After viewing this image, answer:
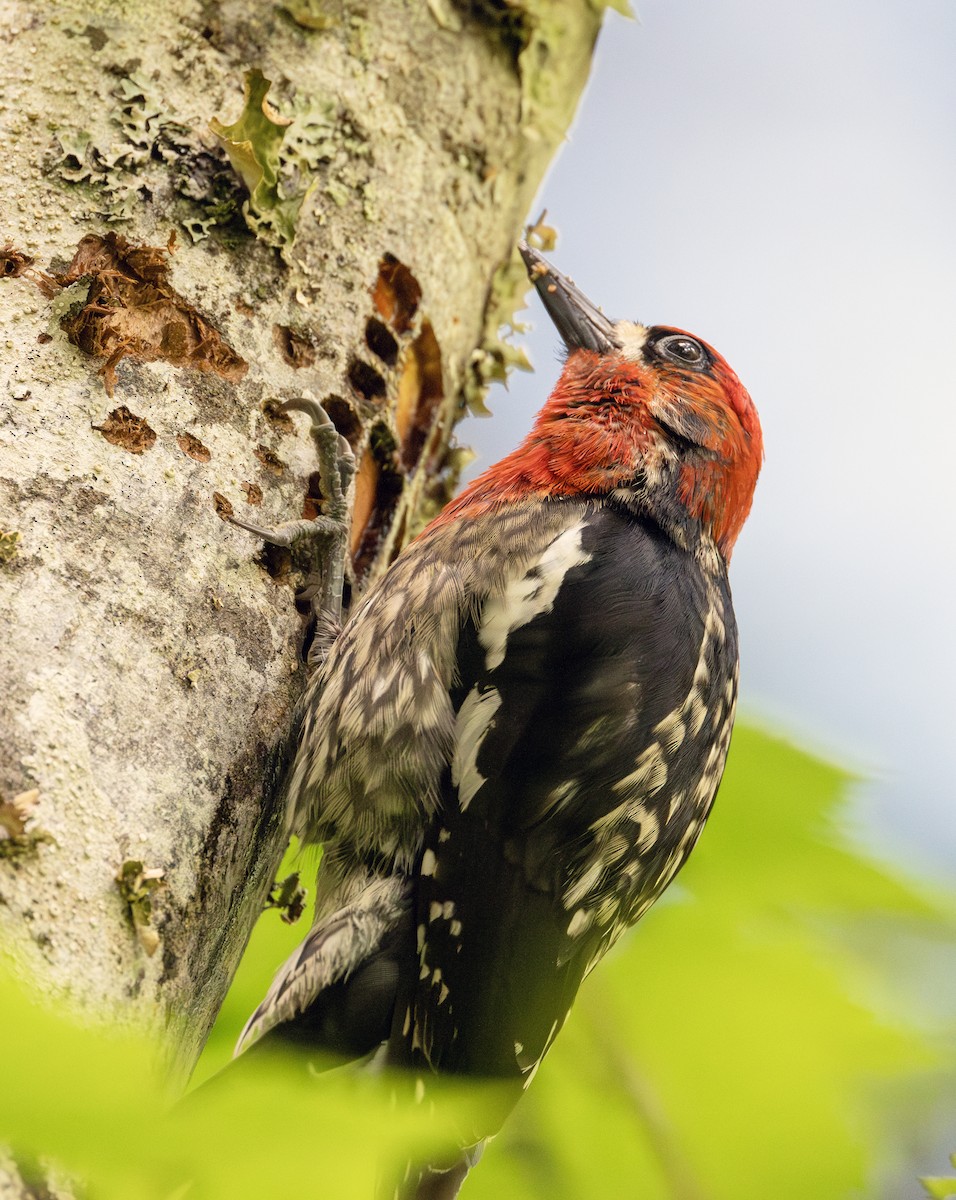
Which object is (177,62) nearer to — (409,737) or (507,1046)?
(409,737)

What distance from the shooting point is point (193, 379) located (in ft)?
5.84

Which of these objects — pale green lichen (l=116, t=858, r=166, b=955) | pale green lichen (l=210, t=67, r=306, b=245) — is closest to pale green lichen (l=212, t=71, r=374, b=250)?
pale green lichen (l=210, t=67, r=306, b=245)

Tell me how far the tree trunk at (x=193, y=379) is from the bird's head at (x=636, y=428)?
26 centimetres

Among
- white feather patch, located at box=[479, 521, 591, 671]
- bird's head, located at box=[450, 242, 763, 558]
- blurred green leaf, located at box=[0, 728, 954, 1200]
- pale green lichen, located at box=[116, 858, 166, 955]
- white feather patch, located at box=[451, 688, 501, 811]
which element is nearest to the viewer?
blurred green leaf, located at box=[0, 728, 954, 1200]

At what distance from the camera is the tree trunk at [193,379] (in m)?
1.35

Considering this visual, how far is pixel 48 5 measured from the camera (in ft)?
6.33

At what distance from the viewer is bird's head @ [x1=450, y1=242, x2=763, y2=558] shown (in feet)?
8.07

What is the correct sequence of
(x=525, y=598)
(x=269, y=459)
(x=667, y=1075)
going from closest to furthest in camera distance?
(x=667, y=1075)
(x=269, y=459)
(x=525, y=598)

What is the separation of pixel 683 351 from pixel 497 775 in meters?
1.41

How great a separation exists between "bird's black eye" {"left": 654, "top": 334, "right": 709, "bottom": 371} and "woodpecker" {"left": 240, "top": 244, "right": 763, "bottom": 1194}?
661 mm

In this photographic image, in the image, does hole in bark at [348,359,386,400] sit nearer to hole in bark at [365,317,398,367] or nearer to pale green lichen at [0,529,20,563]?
hole in bark at [365,317,398,367]

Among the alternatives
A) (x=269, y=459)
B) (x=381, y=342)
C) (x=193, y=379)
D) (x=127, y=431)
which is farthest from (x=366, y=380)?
(x=127, y=431)

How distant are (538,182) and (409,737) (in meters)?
1.47

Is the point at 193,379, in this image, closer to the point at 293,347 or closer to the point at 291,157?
the point at 293,347
